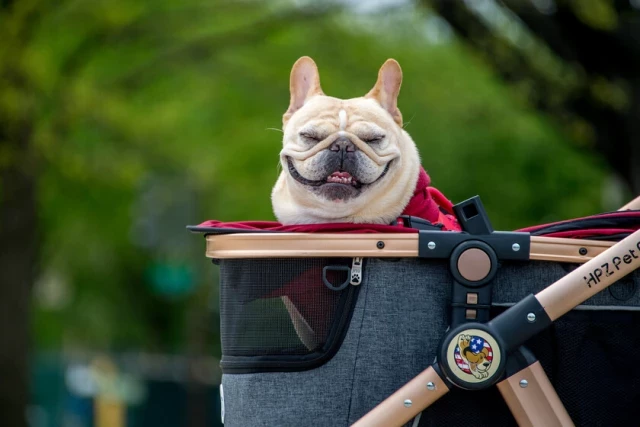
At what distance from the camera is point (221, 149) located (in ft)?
42.4

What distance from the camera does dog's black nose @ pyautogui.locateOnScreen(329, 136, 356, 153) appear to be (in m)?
3.04

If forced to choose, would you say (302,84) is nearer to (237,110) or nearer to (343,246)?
(343,246)

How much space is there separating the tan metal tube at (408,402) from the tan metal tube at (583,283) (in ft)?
1.13

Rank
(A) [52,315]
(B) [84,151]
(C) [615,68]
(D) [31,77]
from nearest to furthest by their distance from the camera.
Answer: (C) [615,68]
(D) [31,77]
(B) [84,151]
(A) [52,315]

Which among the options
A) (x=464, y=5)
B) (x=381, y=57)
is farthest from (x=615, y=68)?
(x=381, y=57)

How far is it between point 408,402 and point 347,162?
783 mm

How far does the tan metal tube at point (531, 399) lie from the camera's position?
104 inches

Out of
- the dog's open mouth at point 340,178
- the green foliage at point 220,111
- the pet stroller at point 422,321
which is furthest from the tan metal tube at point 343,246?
the green foliage at point 220,111

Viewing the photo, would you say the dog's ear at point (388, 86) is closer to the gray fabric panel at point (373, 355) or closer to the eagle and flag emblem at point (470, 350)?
the gray fabric panel at point (373, 355)

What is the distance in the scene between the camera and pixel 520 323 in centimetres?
261

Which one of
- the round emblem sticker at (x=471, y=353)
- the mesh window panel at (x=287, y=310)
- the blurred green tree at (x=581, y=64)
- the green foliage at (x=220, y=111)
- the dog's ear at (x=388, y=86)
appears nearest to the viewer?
the round emblem sticker at (x=471, y=353)

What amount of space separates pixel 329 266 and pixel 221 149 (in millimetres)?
10359

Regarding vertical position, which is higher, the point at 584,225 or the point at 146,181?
the point at 146,181

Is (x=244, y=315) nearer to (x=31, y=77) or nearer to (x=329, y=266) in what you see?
(x=329, y=266)
